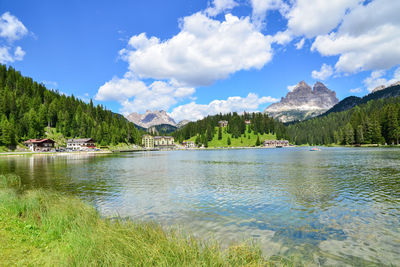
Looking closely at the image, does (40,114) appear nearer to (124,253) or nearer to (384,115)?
(124,253)

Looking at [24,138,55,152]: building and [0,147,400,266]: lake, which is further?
[24,138,55,152]: building

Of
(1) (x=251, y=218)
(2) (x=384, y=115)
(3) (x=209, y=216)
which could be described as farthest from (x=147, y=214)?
(2) (x=384, y=115)

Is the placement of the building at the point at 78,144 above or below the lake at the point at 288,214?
above

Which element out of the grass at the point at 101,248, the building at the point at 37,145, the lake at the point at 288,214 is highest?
the building at the point at 37,145

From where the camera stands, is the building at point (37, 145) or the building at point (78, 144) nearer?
the building at point (37, 145)

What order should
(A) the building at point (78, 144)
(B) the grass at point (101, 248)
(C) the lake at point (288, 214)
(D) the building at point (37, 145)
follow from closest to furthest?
(B) the grass at point (101, 248)
(C) the lake at point (288, 214)
(D) the building at point (37, 145)
(A) the building at point (78, 144)

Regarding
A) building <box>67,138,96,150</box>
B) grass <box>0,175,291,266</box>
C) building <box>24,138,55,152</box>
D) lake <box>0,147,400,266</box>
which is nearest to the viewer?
grass <box>0,175,291,266</box>

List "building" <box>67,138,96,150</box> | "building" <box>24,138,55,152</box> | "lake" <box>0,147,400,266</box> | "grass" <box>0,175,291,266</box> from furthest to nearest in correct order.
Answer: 1. "building" <box>67,138,96,150</box>
2. "building" <box>24,138,55,152</box>
3. "lake" <box>0,147,400,266</box>
4. "grass" <box>0,175,291,266</box>

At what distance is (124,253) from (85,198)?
18.4 metres

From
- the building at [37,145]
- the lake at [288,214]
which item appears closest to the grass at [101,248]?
the lake at [288,214]

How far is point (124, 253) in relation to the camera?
29.0ft

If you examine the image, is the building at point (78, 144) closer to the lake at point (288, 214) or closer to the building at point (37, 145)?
the building at point (37, 145)

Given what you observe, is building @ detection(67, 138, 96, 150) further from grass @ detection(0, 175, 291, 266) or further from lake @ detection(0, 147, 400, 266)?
grass @ detection(0, 175, 291, 266)

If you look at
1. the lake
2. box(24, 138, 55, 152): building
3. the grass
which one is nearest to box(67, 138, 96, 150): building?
box(24, 138, 55, 152): building
